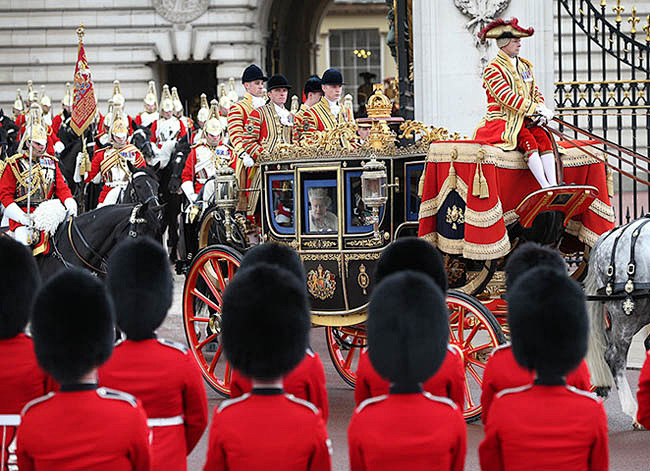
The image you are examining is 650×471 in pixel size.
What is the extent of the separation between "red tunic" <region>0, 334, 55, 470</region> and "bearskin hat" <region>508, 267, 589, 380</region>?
1877 millimetres

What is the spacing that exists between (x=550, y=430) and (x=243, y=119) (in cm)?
529

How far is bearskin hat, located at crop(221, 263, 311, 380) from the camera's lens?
12.9 ft

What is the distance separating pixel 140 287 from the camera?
4.93 metres

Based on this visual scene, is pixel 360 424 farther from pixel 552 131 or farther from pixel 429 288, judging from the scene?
pixel 552 131

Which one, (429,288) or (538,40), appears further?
(538,40)

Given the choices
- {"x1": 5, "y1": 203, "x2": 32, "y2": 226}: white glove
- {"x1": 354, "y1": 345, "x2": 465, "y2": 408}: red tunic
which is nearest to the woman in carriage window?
{"x1": 354, "y1": 345, "x2": 465, "y2": 408}: red tunic

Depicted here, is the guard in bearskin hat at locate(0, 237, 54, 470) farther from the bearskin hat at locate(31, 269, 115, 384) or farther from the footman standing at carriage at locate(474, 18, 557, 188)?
the footman standing at carriage at locate(474, 18, 557, 188)

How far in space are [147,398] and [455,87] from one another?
6.46 metres

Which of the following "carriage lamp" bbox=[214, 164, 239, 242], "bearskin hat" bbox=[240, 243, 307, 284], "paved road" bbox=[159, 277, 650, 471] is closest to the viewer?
"bearskin hat" bbox=[240, 243, 307, 284]

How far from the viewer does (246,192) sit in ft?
27.3

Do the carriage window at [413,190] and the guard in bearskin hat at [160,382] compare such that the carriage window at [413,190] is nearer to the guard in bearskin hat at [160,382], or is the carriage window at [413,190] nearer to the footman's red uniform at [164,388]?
the guard in bearskin hat at [160,382]

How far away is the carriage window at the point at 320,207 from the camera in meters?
7.43

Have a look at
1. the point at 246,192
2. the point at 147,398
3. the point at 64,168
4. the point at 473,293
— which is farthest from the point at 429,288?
the point at 64,168

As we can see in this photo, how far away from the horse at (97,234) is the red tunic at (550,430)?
17.8 feet
